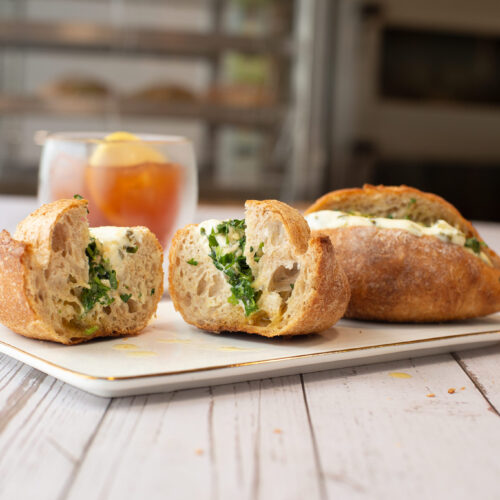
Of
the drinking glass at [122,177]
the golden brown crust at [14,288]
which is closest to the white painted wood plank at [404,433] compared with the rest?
the golden brown crust at [14,288]

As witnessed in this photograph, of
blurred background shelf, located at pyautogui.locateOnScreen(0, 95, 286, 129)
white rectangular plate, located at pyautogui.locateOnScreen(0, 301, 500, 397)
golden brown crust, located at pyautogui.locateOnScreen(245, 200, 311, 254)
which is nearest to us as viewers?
white rectangular plate, located at pyautogui.locateOnScreen(0, 301, 500, 397)

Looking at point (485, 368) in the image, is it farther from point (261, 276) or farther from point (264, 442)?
point (264, 442)

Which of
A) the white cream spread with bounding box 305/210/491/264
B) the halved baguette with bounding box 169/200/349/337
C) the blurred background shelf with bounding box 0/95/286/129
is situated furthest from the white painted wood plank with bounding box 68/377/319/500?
the blurred background shelf with bounding box 0/95/286/129

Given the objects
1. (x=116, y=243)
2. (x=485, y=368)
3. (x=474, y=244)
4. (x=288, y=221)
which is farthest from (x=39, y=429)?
(x=474, y=244)

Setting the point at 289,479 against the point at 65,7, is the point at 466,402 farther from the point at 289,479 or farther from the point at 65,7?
the point at 65,7

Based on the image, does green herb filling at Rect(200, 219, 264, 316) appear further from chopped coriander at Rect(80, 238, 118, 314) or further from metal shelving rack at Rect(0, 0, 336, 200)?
metal shelving rack at Rect(0, 0, 336, 200)

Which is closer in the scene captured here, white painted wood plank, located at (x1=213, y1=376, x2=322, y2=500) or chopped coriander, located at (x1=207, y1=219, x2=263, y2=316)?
white painted wood plank, located at (x1=213, y1=376, x2=322, y2=500)
